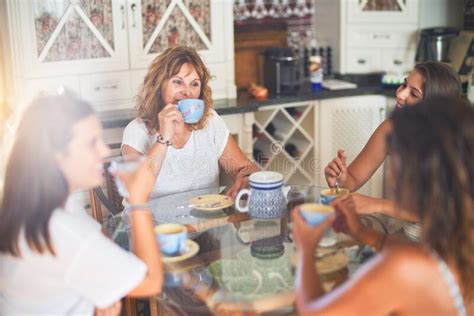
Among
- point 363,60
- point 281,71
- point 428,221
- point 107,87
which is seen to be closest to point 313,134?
point 281,71

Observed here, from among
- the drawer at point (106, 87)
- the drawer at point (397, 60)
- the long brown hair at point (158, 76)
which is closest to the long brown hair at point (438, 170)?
the long brown hair at point (158, 76)

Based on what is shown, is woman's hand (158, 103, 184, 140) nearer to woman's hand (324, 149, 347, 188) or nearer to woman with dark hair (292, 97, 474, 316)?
woman's hand (324, 149, 347, 188)

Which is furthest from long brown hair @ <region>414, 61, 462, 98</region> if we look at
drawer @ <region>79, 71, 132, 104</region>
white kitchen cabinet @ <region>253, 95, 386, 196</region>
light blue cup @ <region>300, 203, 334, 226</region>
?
drawer @ <region>79, 71, 132, 104</region>

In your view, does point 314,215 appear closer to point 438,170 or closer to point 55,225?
point 438,170

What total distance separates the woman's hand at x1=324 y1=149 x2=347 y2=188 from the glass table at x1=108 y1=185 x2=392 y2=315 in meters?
0.25

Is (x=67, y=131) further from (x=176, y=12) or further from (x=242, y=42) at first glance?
(x=242, y=42)

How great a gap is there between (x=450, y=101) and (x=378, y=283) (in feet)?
1.25

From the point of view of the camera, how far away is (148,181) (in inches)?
60.3

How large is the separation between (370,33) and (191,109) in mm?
1869

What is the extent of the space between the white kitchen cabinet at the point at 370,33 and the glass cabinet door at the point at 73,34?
4.44 feet

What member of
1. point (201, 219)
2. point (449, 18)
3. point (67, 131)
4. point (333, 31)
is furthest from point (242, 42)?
point (67, 131)

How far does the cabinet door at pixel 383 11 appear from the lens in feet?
12.5

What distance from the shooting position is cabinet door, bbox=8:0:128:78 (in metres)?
2.97

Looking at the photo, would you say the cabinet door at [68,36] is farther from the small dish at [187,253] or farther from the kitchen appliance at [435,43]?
the kitchen appliance at [435,43]
